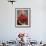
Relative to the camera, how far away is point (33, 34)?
21.0 feet

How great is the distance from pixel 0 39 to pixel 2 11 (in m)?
1.21

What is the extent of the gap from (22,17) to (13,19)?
400 millimetres

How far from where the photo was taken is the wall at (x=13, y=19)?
6414 millimetres

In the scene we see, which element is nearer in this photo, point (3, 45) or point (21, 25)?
point (3, 45)

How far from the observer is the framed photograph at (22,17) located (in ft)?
21.1

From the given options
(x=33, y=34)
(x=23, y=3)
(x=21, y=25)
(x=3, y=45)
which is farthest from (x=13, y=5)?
(x=3, y=45)

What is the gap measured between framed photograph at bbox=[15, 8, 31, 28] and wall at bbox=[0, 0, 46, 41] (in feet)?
0.43

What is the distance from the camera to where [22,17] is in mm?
6473

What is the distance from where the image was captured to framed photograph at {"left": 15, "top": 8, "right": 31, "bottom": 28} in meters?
6.42

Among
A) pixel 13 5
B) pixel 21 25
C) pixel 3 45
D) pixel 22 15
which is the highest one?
pixel 13 5

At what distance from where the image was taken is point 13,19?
6.44 metres

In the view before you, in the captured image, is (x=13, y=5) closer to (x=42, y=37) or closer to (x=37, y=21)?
(x=37, y=21)

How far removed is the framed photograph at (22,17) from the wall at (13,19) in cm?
13

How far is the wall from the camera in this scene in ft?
21.0
